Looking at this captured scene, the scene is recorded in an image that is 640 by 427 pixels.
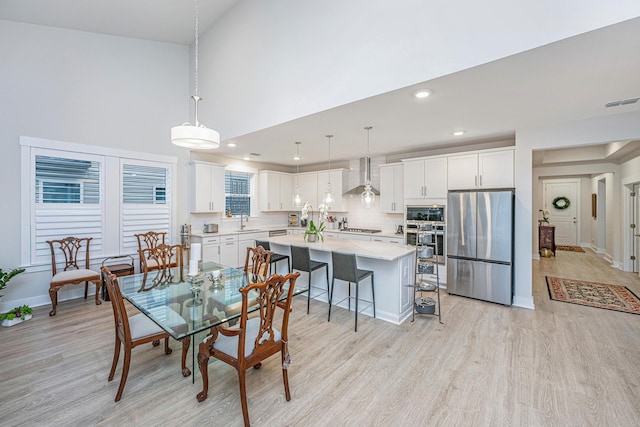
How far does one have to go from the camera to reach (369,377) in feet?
7.92

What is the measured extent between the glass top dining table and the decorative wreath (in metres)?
11.4

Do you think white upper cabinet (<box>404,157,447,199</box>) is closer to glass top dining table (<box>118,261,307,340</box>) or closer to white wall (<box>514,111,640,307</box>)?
white wall (<box>514,111,640,307</box>)

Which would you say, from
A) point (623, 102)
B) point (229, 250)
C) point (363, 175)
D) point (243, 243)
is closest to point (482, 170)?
point (623, 102)

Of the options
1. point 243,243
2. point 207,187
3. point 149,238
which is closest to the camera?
point 149,238

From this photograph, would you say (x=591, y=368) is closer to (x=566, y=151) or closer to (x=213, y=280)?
(x=213, y=280)

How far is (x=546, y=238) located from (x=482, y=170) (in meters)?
5.79

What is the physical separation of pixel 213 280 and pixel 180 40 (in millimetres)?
4723

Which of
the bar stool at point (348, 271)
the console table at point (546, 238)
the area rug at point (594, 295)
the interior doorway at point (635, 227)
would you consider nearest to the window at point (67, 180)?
the bar stool at point (348, 271)

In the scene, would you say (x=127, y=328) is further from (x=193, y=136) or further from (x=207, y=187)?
(x=207, y=187)

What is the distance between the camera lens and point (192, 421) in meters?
1.91

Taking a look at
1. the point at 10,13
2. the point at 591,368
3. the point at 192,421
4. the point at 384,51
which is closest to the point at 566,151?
the point at 591,368

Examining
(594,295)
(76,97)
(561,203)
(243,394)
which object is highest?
(76,97)

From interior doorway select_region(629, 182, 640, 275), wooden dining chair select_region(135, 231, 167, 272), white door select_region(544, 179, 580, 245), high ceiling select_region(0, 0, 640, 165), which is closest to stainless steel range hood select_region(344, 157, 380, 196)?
high ceiling select_region(0, 0, 640, 165)

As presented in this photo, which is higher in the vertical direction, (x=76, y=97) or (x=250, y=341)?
Answer: (x=76, y=97)
